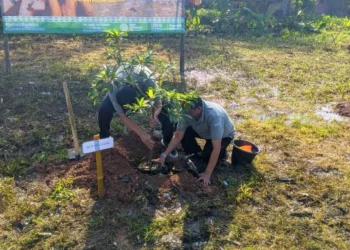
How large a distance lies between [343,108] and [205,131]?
3.17m

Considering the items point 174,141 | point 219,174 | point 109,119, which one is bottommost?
point 219,174

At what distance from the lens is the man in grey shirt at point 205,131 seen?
12.9 feet

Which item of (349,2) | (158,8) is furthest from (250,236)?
(349,2)

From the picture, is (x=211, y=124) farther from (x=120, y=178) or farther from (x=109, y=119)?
(x=109, y=119)

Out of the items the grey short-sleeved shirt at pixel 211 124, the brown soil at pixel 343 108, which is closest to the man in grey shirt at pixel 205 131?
the grey short-sleeved shirt at pixel 211 124

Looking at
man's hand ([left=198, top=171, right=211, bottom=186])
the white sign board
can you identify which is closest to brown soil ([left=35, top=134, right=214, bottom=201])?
man's hand ([left=198, top=171, right=211, bottom=186])

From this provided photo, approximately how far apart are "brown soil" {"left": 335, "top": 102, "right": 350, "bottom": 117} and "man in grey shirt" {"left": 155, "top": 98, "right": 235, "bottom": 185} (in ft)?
8.64

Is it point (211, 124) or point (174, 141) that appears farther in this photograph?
point (174, 141)

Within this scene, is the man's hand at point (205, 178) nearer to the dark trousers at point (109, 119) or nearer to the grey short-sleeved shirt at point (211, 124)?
the grey short-sleeved shirt at point (211, 124)

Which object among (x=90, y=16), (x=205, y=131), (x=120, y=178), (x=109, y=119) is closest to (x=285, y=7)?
(x=90, y=16)

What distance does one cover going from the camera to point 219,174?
4.37m

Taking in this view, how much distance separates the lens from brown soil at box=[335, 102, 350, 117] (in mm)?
6234

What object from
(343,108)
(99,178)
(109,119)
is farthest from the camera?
(343,108)

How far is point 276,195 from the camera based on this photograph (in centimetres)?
409
